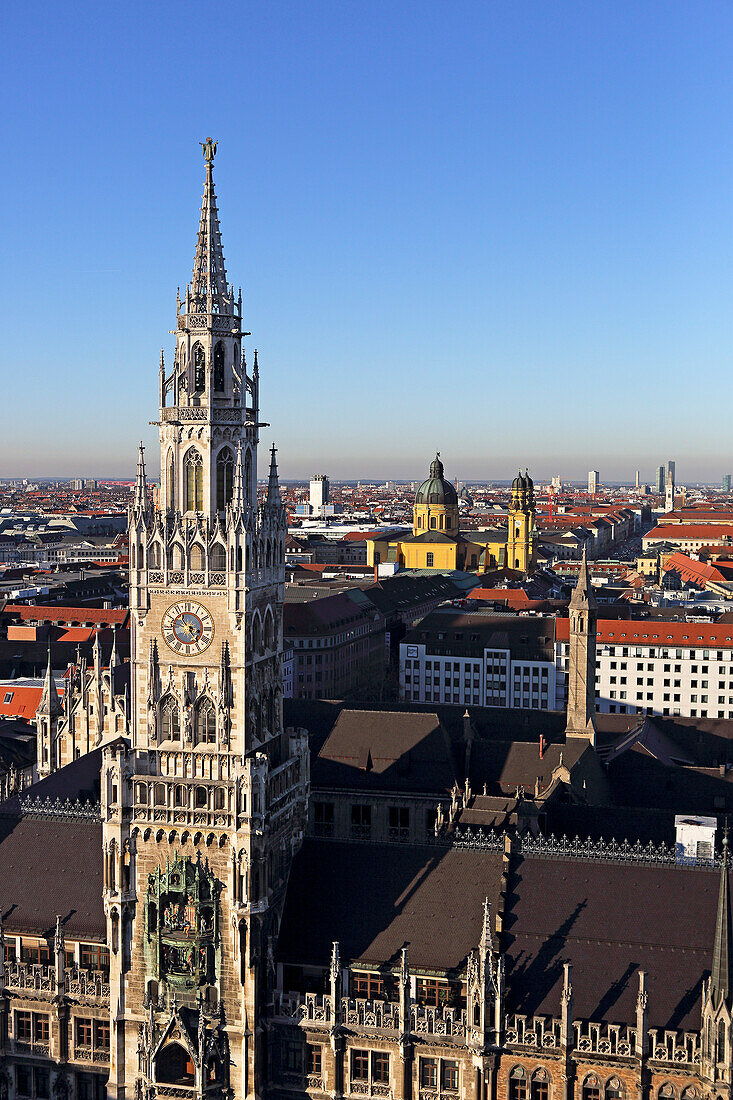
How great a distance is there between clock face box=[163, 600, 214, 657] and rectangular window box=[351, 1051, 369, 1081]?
57.5ft

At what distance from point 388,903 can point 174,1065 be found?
1100 cm

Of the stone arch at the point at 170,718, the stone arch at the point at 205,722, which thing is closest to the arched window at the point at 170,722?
the stone arch at the point at 170,718

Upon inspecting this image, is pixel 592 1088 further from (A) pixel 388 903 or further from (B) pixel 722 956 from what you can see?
(A) pixel 388 903

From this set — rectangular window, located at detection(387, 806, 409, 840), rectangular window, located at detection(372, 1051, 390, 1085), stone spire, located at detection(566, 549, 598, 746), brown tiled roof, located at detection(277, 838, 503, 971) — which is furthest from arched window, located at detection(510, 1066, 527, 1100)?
stone spire, located at detection(566, 549, 598, 746)

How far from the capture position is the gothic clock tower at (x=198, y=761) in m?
48.9

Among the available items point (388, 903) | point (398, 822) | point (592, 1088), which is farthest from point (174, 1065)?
point (398, 822)

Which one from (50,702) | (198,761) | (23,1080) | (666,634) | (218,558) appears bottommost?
(23,1080)

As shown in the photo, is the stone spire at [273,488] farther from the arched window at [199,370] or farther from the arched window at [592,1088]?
the arched window at [592,1088]

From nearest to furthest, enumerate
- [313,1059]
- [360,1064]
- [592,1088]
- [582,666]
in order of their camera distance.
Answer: [592,1088] < [360,1064] < [313,1059] < [582,666]

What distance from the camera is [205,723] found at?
165ft

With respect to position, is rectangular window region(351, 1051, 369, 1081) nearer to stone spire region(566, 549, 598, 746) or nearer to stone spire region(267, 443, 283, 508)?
stone spire region(267, 443, 283, 508)

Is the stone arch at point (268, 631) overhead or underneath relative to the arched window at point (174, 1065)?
overhead

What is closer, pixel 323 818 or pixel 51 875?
pixel 51 875

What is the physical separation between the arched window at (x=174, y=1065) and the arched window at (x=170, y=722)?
12602 mm
